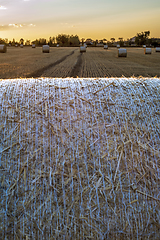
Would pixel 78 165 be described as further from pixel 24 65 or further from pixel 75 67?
pixel 24 65

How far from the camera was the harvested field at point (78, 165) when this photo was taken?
5.32 feet

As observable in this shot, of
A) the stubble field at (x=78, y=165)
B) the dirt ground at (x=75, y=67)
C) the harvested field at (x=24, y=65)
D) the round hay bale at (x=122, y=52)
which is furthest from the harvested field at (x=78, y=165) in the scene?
the round hay bale at (x=122, y=52)

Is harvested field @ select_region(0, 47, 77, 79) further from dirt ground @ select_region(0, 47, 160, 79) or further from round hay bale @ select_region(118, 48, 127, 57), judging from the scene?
round hay bale @ select_region(118, 48, 127, 57)

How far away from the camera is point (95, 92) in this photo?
79.4 inches

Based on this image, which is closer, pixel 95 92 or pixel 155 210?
pixel 155 210

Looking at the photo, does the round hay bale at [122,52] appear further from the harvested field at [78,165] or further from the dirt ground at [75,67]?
the harvested field at [78,165]

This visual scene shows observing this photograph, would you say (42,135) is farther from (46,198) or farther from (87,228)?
(87,228)

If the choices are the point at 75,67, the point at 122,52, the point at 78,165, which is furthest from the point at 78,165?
the point at 122,52

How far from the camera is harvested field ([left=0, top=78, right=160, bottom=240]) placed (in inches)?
63.9

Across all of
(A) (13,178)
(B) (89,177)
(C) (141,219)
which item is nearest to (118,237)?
(C) (141,219)

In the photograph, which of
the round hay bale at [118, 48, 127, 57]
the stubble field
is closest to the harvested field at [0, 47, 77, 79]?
the round hay bale at [118, 48, 127, 57]

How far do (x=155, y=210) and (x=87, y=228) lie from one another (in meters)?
0.56

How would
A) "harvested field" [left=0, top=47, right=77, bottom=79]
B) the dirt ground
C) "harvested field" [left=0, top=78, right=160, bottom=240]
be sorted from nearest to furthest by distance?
"harvested field" [left=0, top=78, right=160, bottom=240] < "harvested field" [left=0, top=47, right=77, bottom=79] < the dirt ground

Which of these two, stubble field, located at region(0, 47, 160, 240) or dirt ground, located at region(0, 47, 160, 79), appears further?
dirt ground, located at region(0, 47, 160, 79)
